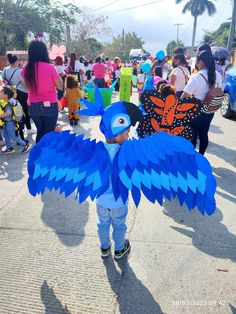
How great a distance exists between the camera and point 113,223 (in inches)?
101

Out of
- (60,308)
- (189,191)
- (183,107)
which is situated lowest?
(60,308)

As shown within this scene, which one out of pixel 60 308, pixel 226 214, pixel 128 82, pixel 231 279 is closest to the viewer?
pixel 60 308

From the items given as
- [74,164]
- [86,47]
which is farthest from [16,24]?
[74,164]

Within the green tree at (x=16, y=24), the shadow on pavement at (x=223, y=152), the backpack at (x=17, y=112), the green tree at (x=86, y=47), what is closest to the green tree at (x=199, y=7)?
the green tree at (x=86, y=47)

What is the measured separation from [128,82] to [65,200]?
2.30 meters

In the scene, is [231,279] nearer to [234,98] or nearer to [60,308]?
[60,308]

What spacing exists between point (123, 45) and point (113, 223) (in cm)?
5924

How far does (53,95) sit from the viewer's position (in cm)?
428

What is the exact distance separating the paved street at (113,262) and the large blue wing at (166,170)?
2.55ft

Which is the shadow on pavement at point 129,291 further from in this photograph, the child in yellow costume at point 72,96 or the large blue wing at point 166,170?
the child in yellow costume at point 72,96

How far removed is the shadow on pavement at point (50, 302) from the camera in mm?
2156

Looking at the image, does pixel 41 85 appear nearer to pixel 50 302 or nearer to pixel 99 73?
pixel 50 302

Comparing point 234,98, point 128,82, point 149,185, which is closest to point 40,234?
point 149,185

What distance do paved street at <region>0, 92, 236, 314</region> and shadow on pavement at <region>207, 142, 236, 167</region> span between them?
1.37 m
